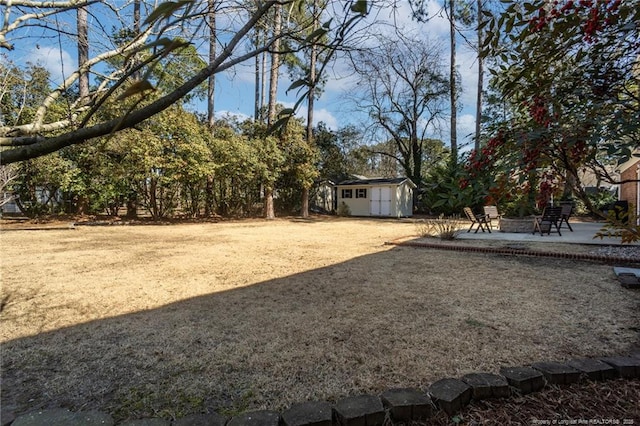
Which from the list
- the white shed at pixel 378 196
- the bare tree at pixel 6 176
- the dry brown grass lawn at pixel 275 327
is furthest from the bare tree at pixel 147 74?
the white shed at pixel 378 196

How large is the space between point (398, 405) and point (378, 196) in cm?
1992

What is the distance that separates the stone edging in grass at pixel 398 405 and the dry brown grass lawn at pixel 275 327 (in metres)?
0.21

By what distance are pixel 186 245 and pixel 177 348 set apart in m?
5.86

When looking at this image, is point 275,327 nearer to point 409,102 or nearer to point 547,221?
point 547,221

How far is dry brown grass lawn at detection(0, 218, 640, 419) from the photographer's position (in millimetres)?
2102

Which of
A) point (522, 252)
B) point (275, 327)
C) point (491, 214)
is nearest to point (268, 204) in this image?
point (491, 214)

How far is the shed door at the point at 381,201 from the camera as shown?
68.3 ft

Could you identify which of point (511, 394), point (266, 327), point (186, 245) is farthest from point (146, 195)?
point (511, 394)

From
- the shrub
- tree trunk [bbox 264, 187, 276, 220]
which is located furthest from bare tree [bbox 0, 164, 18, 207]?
the shrub

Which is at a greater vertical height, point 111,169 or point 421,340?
point 111,169

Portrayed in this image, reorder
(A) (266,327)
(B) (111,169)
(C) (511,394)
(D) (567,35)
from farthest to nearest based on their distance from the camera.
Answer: (B) (111,169)
(A) (266,327)
(C) (511,394)
(D) (567,35)

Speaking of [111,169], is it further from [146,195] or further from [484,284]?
[484,284]

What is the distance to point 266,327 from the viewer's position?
120 inches

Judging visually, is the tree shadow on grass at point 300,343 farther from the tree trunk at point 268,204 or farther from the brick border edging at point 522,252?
the tree trunk at point 268,204
